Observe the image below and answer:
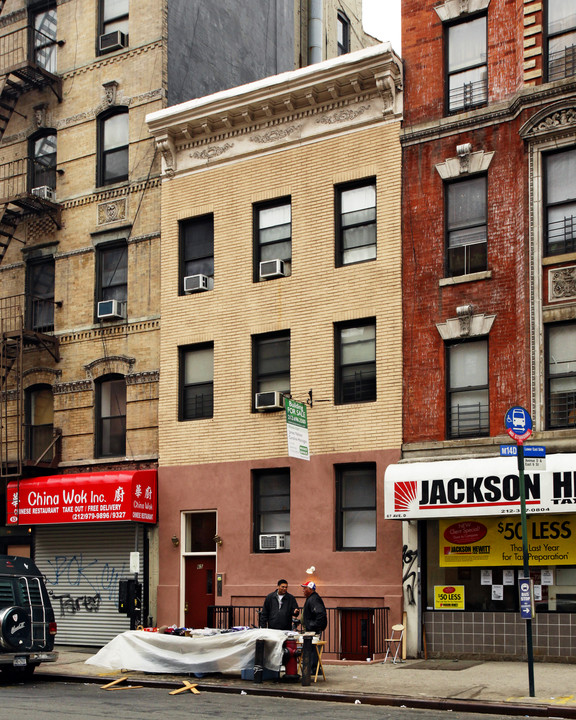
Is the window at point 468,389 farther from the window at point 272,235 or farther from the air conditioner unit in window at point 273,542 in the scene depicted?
the window at point 272,235

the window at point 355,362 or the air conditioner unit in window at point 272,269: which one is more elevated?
the air conditioner unit in window at point 272,269

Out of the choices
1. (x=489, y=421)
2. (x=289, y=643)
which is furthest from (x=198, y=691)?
(x=489, y=421)

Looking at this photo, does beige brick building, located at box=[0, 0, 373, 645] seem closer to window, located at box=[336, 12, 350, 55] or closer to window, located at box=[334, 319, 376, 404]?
window, located at box=[334, 319, 376, 404]

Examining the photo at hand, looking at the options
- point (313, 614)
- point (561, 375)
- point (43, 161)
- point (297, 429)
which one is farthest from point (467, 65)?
point (43, 161)

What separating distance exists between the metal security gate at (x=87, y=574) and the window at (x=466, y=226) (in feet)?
32.9

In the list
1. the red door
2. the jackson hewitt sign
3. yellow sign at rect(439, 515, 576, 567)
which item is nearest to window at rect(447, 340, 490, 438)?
the jackson hewitt sign

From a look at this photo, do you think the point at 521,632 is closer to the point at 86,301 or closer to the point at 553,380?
the point at 553,380

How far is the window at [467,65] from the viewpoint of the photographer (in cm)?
2139

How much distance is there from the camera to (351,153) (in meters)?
22.7

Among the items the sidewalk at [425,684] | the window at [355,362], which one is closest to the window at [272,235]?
the window at [355,362]

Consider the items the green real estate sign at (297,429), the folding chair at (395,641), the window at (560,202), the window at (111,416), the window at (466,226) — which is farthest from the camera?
the window at (111,416)

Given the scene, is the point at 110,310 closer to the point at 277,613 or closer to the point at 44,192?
the point at 44,192

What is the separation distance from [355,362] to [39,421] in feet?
31.7

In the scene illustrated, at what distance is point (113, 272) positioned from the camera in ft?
86.9
